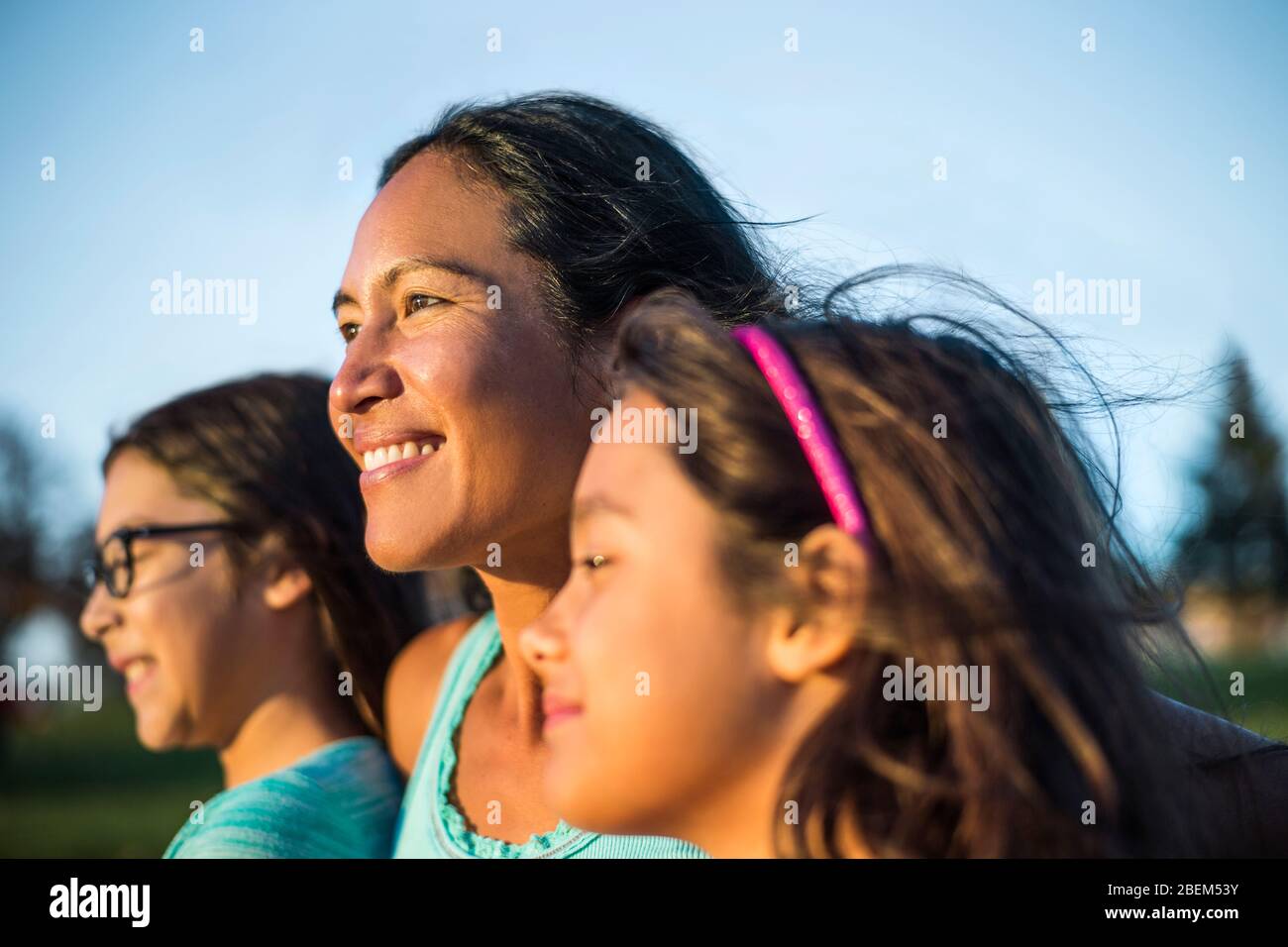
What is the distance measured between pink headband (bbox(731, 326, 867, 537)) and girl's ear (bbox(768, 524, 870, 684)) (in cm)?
4

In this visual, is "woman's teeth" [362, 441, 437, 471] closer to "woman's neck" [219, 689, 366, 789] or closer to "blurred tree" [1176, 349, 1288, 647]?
"woman's neck" [219, 689, 366, 789]

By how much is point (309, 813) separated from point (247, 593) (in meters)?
0.73

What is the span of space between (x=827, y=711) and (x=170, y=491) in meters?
2.24

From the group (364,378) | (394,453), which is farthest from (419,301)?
(394,453)

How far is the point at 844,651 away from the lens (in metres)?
1.63

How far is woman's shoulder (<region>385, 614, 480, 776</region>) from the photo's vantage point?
3.01 m

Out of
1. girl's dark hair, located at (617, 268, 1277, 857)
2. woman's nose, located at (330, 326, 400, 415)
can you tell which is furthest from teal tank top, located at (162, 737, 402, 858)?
girl's dark hair, located at (617, 268, 1277, 857)

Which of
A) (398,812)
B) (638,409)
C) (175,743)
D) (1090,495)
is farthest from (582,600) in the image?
(175,743)

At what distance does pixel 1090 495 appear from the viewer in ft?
7.00

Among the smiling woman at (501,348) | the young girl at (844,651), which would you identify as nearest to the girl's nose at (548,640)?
the young girl at (844,651)

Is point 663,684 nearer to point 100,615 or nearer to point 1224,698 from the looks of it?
point 1224,698

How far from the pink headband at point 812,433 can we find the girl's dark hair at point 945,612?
0.06ft

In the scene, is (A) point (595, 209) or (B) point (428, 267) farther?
(A) point (595, 209)
